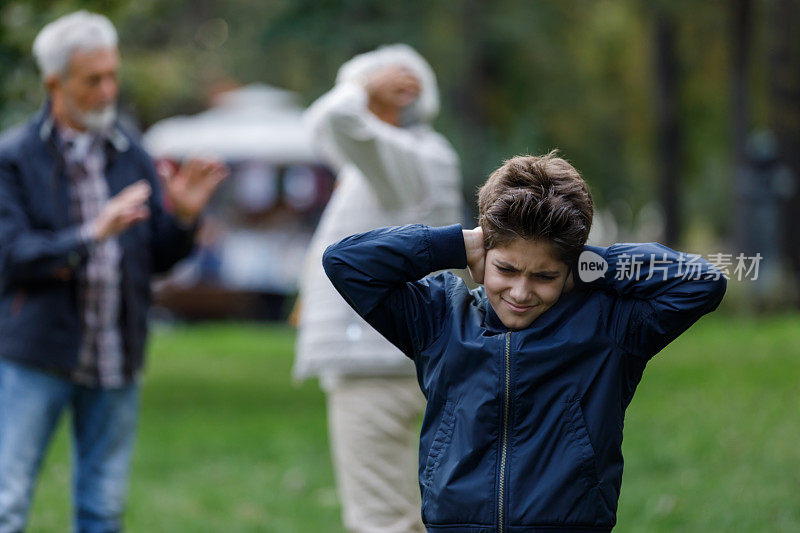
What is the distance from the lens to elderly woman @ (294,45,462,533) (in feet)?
13.3

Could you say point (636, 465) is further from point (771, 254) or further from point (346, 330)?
point (771, 254)

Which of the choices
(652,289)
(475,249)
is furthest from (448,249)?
(652,289)

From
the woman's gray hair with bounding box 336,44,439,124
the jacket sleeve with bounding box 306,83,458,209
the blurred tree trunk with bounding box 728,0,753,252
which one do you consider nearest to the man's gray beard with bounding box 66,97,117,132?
the jacket sleeve with bounding box 306,83,458,209

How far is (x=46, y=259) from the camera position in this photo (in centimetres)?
397

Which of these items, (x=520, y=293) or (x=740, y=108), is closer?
(x=520, y=293)

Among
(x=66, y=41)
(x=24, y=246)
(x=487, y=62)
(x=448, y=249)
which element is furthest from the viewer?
(x=487, y=62)

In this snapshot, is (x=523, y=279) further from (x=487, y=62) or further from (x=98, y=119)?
(x=487, y=62)

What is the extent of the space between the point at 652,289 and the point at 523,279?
0.29 meters

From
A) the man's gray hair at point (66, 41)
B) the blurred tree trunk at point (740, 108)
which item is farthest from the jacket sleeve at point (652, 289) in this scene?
the blurred tree trunk at point (740, 108)

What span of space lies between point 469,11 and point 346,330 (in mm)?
11148

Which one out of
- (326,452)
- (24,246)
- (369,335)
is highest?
(24,246)

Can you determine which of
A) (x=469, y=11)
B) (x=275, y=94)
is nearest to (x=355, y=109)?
(x=469, y=11)

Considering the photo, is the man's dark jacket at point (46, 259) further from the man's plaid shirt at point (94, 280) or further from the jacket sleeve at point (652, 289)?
the jacket sleeve at point (652, 289)

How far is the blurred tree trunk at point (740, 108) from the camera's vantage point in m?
14.0
